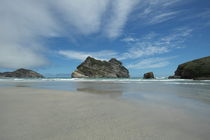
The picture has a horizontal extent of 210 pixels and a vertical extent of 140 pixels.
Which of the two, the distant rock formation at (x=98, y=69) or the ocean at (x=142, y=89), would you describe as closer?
the ocean at (x=142, y=89)

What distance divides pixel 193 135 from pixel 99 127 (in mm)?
1805

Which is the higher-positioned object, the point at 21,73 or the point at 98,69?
the point at 98,69

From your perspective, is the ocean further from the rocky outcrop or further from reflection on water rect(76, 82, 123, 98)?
the rocky outcrop

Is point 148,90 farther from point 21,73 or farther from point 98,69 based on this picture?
point 21,73

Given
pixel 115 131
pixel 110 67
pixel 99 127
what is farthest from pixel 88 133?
pixel 110 67

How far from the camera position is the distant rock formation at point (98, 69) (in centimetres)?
7224

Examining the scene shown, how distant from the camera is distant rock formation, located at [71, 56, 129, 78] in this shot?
237 ft

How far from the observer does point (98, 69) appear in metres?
77.7

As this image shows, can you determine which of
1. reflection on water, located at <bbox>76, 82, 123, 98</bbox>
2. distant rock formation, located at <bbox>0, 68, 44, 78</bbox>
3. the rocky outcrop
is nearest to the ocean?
reflection on water, located at <bbox>76, 82, 123, 98</bbox>

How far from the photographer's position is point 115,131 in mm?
2395

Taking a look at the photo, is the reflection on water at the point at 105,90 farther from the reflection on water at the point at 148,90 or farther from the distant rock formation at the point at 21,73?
the distant rock formation at the point at 21,73

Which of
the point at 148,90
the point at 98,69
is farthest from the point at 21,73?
the point at 148,90

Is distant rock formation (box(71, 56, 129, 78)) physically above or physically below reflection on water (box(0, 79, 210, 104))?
above

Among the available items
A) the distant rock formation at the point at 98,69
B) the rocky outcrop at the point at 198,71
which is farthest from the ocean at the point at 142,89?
the distant rock formation at the point at 98,69
